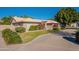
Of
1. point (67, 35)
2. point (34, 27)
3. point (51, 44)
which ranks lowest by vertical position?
point (51, 44)

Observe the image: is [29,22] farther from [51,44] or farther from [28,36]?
[51,44]

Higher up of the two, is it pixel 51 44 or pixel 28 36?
pixel 28 36

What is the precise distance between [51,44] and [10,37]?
0.74 m

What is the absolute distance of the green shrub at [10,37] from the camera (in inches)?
265

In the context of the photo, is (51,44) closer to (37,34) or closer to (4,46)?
(37,34)

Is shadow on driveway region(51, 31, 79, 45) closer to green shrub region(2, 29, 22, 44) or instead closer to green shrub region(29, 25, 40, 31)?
green shrub region(29, 25, 40, 31)

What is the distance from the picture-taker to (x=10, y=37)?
677 centimetres

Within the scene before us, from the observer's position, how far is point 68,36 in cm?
680

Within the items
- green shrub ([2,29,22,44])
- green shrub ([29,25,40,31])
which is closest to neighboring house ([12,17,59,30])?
green shrub ([29,25,40,31])

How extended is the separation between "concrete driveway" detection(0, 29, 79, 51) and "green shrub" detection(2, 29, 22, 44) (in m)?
0.09

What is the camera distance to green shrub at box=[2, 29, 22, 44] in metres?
6.74

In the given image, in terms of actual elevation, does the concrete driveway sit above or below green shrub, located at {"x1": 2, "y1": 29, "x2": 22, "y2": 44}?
below

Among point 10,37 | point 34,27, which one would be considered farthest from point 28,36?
point 10,37
